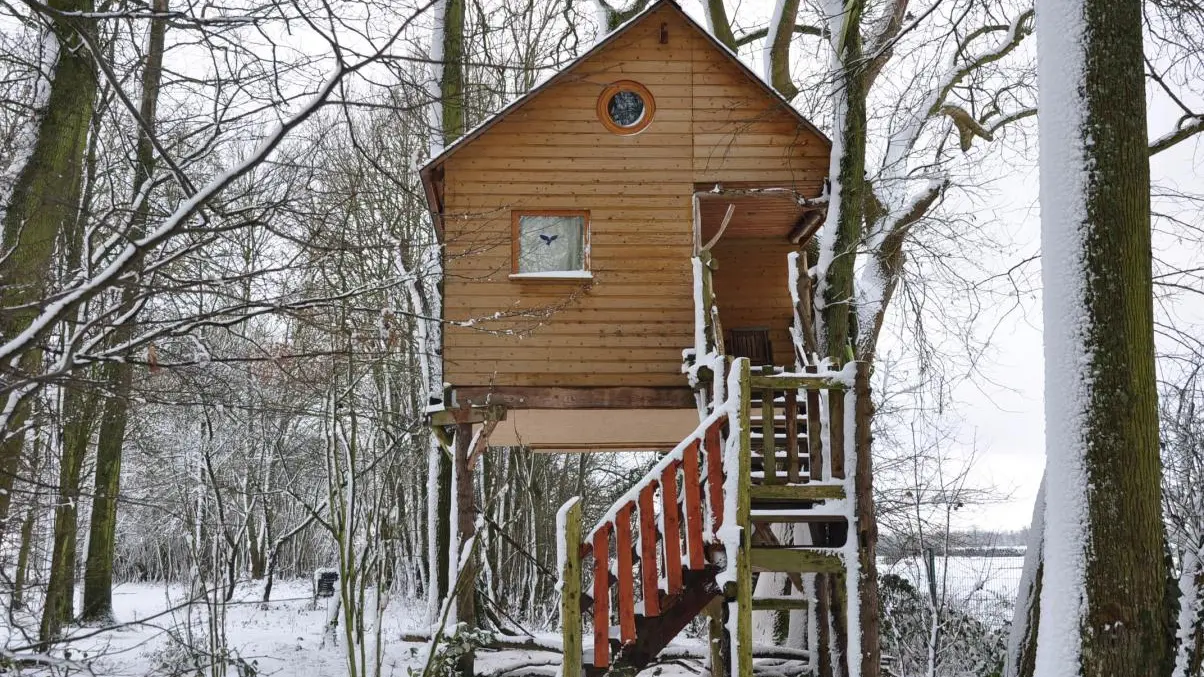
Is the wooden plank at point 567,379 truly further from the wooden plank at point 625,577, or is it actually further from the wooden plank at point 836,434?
the wooden plank at point 625,577

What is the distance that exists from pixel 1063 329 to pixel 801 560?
10.5ft

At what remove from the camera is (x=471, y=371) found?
436 inches

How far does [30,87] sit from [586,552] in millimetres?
5625

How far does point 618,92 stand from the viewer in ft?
37.8

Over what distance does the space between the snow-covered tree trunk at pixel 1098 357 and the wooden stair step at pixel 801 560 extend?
2.37 m

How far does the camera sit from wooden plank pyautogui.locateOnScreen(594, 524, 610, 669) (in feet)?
23.6

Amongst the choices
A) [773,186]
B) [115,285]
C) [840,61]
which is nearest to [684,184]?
[773,186]

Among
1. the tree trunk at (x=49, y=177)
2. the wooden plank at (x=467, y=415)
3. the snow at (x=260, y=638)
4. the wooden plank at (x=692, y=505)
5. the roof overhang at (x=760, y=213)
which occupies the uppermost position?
the roof overhang at (x=760, y=213)

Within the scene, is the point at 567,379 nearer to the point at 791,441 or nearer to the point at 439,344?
the point at 791,441

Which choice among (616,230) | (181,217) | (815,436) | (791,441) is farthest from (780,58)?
(181,217)

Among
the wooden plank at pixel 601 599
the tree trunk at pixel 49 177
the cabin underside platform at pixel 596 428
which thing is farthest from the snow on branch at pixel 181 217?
the cabin underside platform at pixel 596 428

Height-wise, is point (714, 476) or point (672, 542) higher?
point (714, 476)

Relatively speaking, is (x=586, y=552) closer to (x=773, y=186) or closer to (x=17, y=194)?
(x=17, y=194)

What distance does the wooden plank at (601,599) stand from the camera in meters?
7.19
